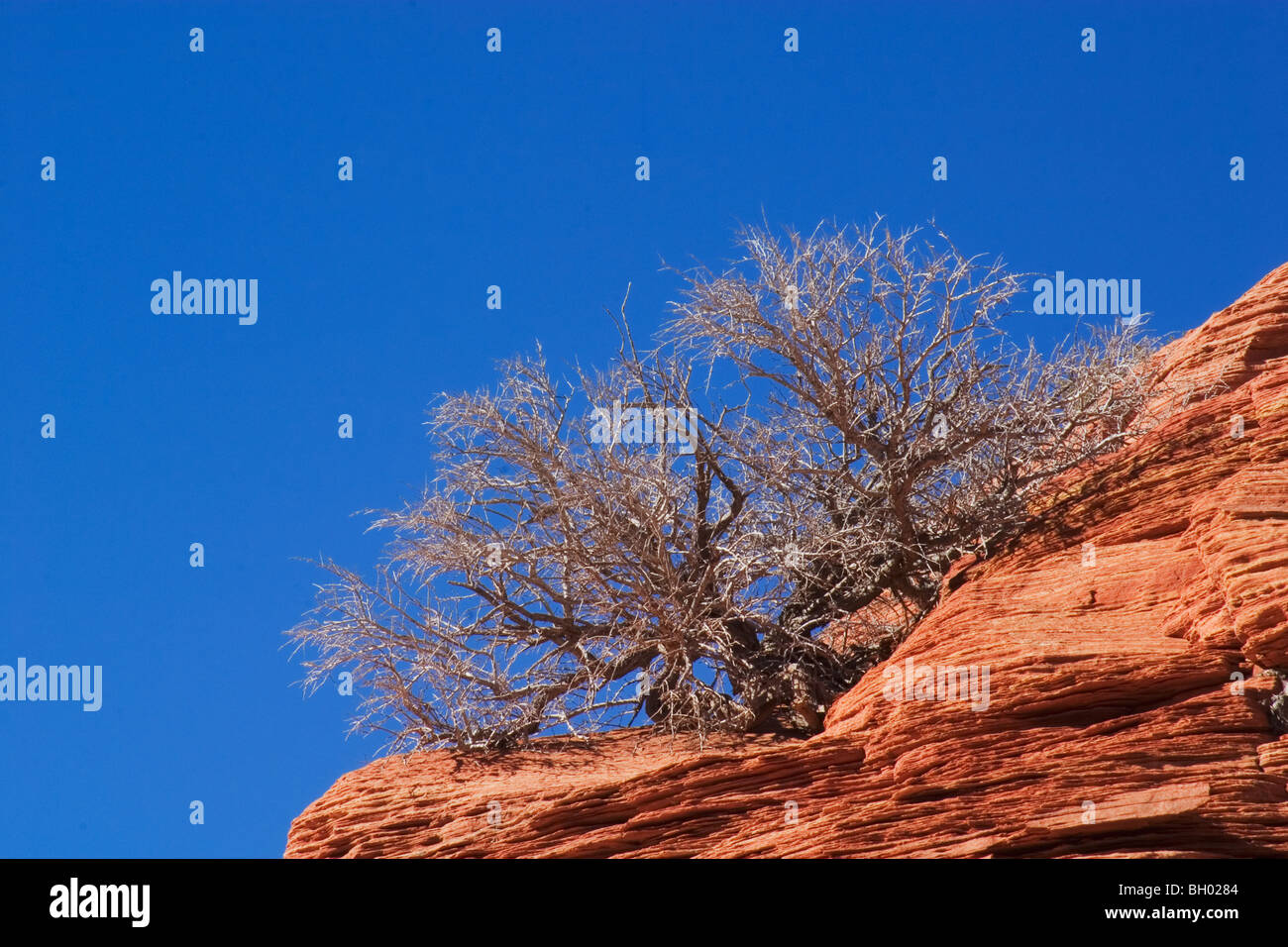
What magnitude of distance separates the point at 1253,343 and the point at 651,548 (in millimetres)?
6725

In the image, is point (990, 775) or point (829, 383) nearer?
point (990, 775)

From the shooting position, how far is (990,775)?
34.5 ft

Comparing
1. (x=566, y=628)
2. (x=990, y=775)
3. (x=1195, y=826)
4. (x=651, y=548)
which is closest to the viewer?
(x=1195, y=826)

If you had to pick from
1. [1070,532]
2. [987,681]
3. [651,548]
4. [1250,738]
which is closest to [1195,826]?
[1250,738]

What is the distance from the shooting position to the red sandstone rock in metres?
10.1

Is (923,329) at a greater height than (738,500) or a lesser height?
greater

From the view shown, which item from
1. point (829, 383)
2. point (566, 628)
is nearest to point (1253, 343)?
point (829, 383)

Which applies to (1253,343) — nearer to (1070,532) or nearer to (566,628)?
(1070,532)

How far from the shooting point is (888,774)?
35.6ft

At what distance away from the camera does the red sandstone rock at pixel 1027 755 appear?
10.1m

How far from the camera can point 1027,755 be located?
10.6 meters

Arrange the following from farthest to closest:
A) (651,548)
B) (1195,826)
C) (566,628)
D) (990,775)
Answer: (566,628), (651,548), (990,775), (1195,826)
